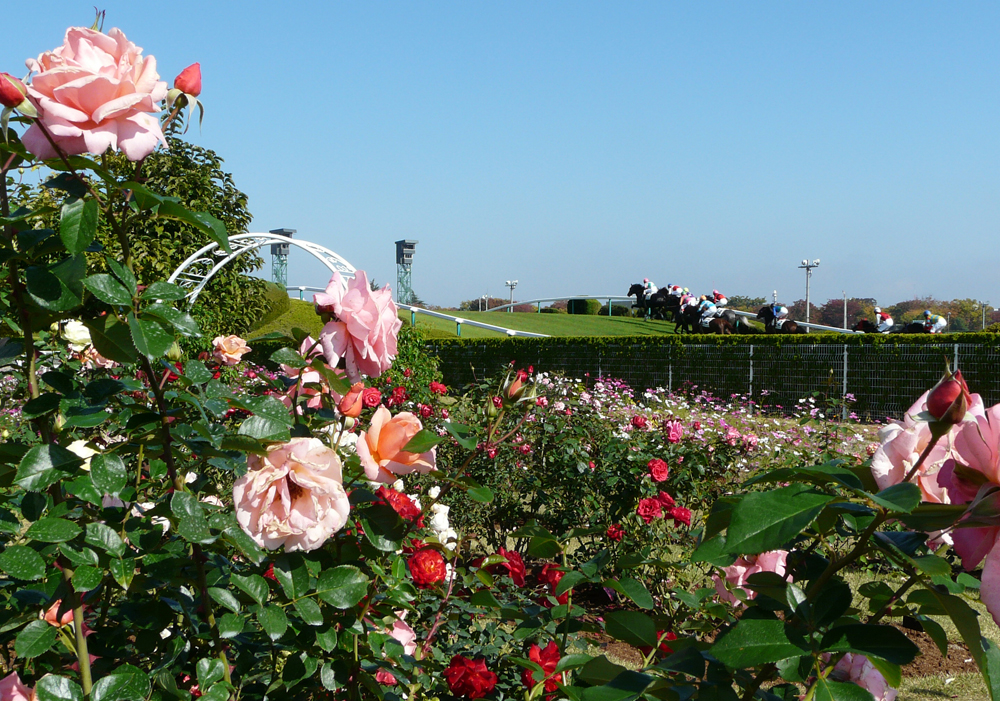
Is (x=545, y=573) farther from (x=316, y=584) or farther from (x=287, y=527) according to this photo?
(x=287, y=527)

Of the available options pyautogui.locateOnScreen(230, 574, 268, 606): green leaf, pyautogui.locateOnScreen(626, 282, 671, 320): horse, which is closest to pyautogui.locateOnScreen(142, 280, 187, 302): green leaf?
pyautogui.locateOnScreen(230, 574, 268, 606): green leaf


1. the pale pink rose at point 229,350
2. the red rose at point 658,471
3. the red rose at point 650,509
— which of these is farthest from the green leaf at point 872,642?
the red rose at point 658,471

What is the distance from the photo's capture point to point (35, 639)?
1021mm

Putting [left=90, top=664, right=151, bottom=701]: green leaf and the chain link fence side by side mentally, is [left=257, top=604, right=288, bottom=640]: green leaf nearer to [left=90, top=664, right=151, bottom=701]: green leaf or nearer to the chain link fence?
[left=90, top=664, right=151, bottom=701]: green leaf

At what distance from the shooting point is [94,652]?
1288mm

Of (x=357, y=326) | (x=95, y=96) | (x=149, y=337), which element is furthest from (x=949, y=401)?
(x=95, y=96)

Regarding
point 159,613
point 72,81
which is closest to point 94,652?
point 159,613

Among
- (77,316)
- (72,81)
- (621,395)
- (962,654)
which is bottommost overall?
(962,654)

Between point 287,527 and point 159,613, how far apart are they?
398 mm

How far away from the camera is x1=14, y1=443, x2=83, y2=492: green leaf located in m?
0.90

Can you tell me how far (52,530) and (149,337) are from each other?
292 mm

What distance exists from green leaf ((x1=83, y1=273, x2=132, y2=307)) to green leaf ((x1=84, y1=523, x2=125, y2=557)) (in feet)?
1.15

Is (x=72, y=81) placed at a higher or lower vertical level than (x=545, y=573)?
higher

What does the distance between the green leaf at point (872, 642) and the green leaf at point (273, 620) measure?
674mm
